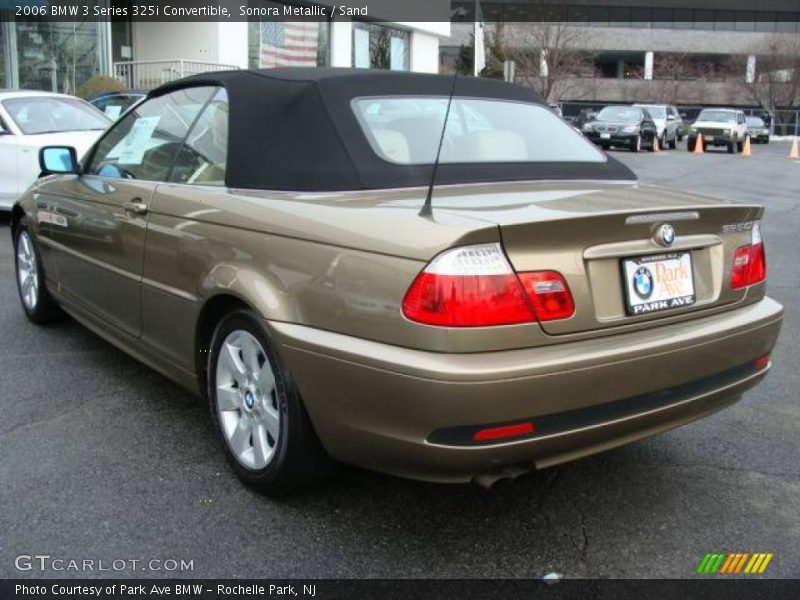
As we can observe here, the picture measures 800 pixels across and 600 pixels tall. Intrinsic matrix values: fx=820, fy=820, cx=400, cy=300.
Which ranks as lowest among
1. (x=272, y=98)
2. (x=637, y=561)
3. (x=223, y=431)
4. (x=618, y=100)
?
(x=637, y=561)

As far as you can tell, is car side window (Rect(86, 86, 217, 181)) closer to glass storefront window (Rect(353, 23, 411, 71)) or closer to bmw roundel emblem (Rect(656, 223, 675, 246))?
bmw roundel emblem (Rect(656, 223, 675, 246))

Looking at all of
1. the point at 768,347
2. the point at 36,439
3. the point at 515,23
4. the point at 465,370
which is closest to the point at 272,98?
the point at 465,370

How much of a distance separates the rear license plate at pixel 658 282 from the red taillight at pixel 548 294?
25cm

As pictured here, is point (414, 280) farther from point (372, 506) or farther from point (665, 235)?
point (372, 506)

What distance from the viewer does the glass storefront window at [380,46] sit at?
1140 inches

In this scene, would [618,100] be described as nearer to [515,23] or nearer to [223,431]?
[515,23]

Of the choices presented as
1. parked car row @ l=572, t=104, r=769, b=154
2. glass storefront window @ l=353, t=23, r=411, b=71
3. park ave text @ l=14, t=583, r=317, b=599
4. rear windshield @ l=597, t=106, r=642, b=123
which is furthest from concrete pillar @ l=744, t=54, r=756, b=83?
park ave text @ l=14, t=583, r=317, b=599

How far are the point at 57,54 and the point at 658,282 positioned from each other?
1982 cm

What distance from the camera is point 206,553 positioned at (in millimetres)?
2727

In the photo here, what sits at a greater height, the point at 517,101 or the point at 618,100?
the point at 618,100

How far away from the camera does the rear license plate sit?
2680 mm

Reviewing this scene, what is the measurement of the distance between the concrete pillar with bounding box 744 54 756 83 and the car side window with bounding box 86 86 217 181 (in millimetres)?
65762

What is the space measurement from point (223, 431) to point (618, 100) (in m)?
67.3

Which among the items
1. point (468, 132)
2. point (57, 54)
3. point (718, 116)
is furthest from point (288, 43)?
point (468, 132)
